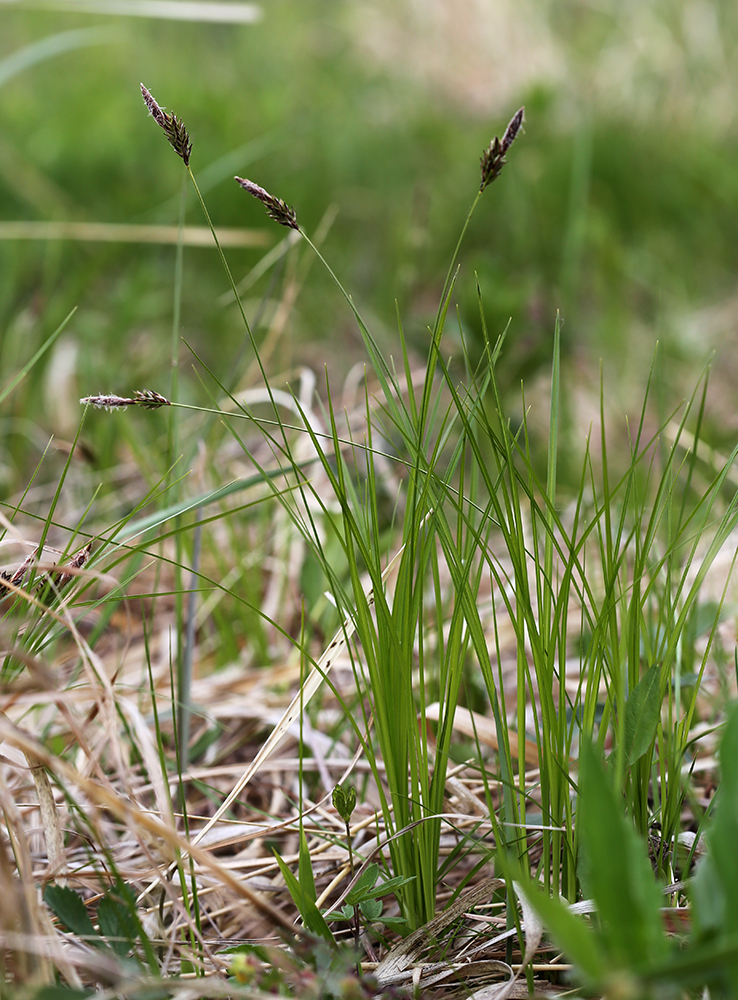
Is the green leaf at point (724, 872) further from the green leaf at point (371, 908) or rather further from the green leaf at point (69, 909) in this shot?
the green leaf at point (69, 909)

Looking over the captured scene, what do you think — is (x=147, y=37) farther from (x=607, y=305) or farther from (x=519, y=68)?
(x=607, y=305)

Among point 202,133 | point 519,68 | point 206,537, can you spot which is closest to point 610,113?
point 519,68

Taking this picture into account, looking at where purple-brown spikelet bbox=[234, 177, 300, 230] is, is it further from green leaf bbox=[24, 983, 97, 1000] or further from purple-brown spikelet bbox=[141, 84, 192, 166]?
green leaf bbox=[24, 983, 97, 1000]

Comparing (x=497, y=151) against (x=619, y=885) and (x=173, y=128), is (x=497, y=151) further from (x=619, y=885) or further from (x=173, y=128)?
(x=619, y=885)

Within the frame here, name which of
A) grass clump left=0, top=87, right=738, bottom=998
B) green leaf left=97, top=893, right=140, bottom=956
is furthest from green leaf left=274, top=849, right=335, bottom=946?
green leaf left=97, top=893, right=140, bottom=956

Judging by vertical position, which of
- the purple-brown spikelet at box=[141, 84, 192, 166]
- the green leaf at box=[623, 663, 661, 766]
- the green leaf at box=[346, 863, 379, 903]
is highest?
the purple-brown spikelet at box=[141, 84, 192, 166]
